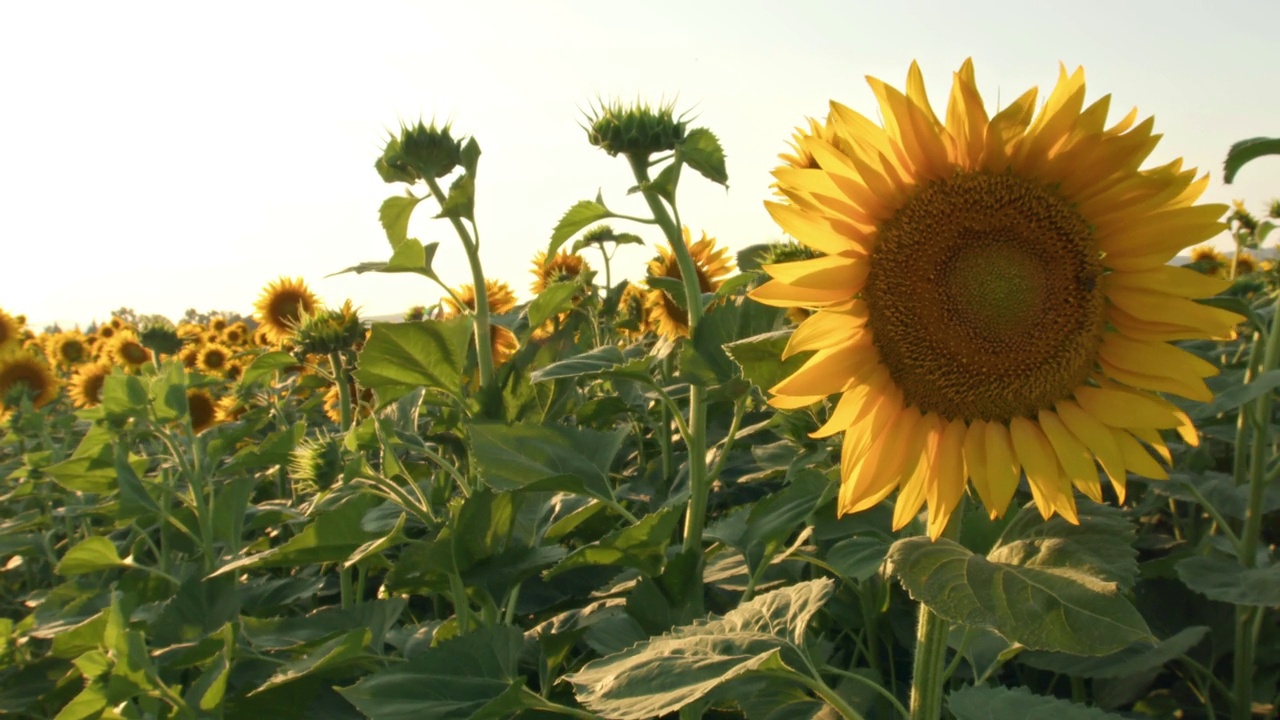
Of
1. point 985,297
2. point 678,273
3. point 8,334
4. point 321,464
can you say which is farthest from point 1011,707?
point 8,334

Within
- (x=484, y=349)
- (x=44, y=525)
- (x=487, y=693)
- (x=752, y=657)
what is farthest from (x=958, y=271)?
(x=44, y=525)

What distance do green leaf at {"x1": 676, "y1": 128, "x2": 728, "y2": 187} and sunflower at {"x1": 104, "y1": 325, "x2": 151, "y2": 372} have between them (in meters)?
5.93

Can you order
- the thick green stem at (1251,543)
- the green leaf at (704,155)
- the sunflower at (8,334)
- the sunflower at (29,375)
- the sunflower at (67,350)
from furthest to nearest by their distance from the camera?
the sunflower at (67,350) → the sunflower at (8,334) → the sunflower at (29,375) → the thick green stem at (1251,543) → the green leaf at (704,155)

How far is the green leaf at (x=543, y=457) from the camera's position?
173 cm

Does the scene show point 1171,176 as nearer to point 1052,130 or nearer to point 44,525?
point 1052,130

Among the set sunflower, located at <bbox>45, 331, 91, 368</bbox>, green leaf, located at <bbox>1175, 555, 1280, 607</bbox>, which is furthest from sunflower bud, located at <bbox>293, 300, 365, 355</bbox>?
sunflower, located at <bbox>45, 331, 91, 368</bbox>

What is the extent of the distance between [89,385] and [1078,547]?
643 centimetres

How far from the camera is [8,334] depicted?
23.6 feet

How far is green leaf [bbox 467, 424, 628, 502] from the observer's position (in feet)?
5.67

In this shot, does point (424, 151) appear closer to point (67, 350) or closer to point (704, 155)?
point (704, 155)

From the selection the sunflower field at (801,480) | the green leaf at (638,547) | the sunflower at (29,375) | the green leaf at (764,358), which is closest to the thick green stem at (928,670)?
the sunflower field at (801,480)

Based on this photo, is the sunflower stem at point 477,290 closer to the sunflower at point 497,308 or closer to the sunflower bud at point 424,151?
the sunflower bud at point 424,151

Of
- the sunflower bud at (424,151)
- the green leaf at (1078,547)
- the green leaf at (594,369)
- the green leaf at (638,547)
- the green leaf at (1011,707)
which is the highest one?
the sunflower bud at (424,151)

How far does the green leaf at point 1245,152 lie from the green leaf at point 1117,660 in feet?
2.99
